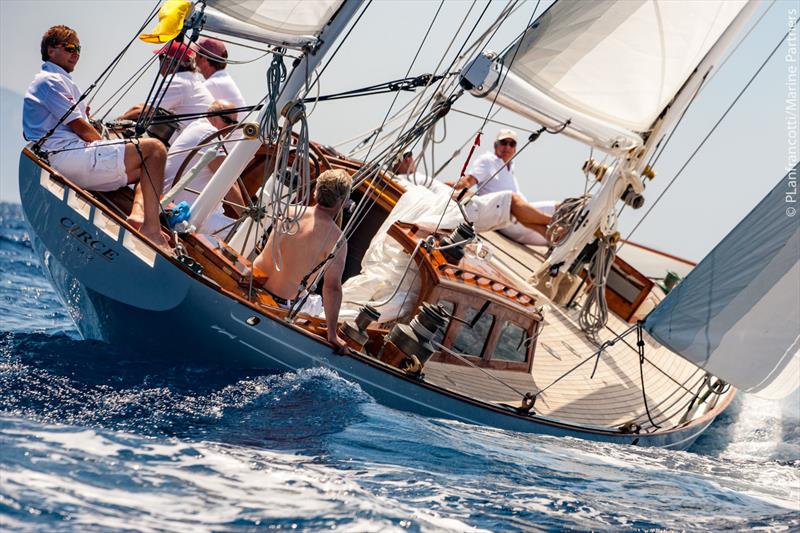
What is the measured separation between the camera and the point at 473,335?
23.8ft

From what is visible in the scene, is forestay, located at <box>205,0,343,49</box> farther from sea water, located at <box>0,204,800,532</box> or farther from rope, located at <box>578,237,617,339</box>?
rope, located at <box>578,237,617,339</box>

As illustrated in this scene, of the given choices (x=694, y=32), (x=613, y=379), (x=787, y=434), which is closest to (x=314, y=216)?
(x=613, y=379)

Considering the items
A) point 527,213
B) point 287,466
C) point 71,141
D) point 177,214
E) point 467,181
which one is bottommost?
point 287,466

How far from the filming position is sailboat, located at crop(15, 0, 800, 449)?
5.99m

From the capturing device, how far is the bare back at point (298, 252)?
20.1ft

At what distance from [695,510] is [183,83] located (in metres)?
5.10

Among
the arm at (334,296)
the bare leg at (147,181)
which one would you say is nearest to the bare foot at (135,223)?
the bare leg at (147,181)

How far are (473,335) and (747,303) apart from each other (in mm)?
1939

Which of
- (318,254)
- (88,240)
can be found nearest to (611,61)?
(318,254)

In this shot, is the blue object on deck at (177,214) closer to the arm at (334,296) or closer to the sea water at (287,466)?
the sea water at (287,466)

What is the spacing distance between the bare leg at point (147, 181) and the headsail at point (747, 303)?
11.3 ft

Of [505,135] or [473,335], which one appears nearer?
[473,335]

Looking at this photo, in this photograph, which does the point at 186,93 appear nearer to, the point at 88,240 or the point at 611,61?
the point at 88,240

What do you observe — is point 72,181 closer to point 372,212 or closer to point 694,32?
point 372,212
